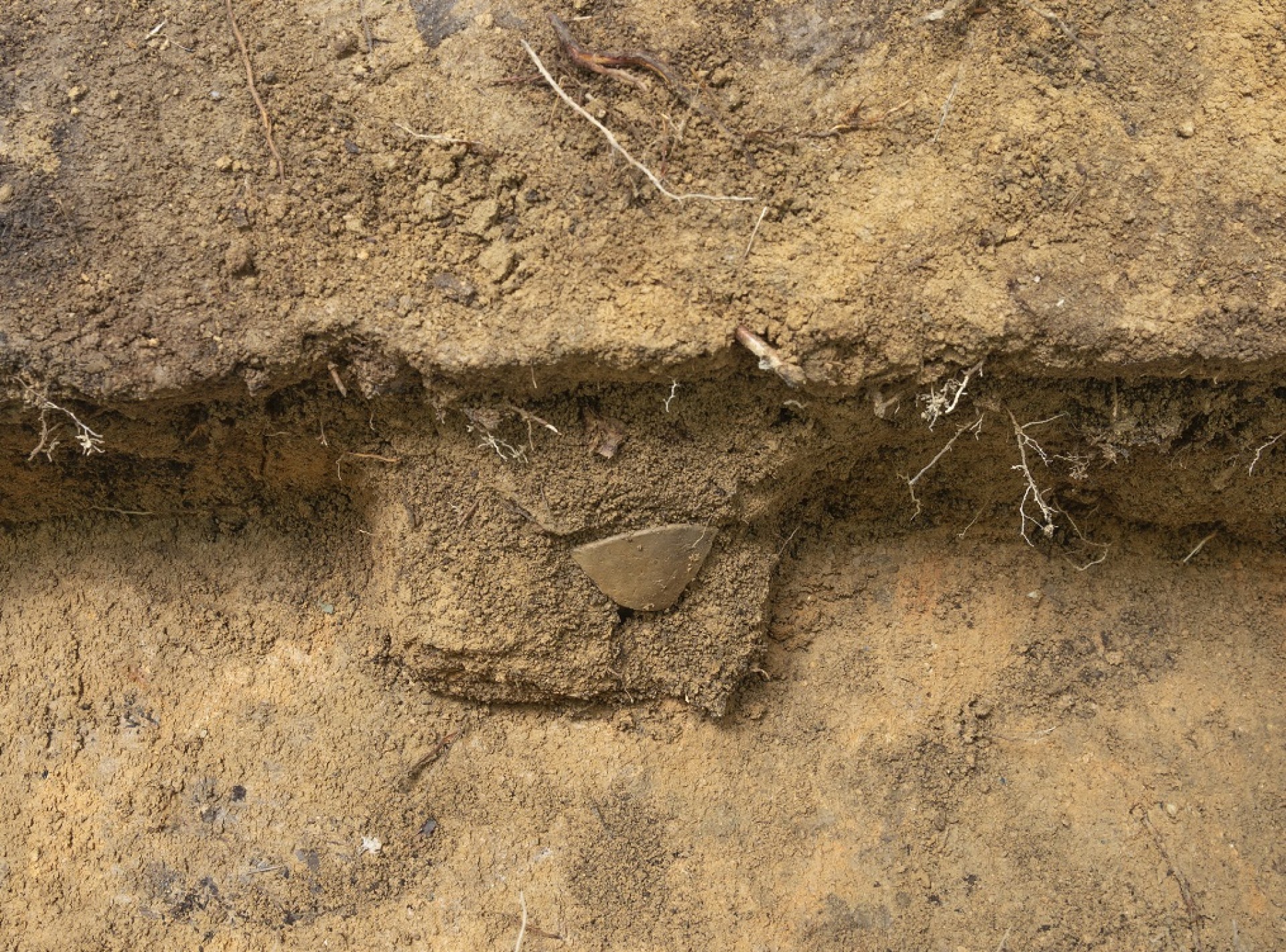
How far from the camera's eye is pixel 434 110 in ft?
5.94

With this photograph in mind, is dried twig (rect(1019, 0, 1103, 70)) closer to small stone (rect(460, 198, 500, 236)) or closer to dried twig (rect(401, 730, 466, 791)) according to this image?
small stone (rect(460, 198, 500, 236))

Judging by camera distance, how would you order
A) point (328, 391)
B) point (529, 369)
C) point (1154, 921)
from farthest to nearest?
1. point (1154, 921)
2. point (328, 391)
3. point (529, 369)

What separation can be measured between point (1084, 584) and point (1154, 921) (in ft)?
2.29

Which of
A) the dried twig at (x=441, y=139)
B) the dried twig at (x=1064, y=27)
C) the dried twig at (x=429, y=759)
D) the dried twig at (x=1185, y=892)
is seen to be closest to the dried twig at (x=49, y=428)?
the dried twig at (x=441, y=139)

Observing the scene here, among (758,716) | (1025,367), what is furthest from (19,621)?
(1025,367)

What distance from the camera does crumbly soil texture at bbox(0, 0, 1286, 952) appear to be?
5.82 ft

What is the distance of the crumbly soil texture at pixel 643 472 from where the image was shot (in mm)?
1775

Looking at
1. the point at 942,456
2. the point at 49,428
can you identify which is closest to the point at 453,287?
the point at 49,428

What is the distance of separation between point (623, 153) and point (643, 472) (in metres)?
0.58

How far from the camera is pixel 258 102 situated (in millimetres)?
1830

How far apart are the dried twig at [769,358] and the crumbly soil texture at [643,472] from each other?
0.04 feet

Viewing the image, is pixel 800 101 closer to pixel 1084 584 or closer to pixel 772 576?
pixel 772 576

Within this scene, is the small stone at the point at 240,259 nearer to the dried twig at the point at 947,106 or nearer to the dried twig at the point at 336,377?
the dried twig at the point at 336,377

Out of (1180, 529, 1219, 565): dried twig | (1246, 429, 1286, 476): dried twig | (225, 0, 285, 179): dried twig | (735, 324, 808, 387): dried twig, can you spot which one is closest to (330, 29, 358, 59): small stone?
(225, 0, 285, 179): dried twig
